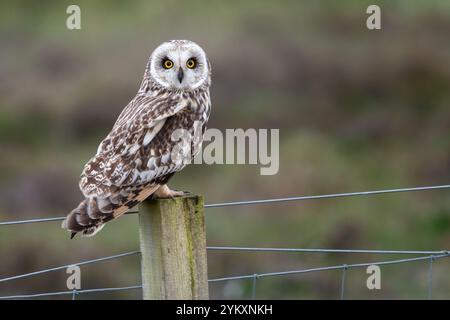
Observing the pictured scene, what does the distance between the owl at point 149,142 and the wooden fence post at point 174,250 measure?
0.54m

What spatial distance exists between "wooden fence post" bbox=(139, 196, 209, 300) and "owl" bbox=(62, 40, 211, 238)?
545 mm

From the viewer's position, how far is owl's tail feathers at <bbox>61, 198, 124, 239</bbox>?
669cm

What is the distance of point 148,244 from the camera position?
6375mm

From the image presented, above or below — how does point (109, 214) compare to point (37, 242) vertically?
above

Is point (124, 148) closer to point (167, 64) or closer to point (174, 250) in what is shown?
point (167, 64)

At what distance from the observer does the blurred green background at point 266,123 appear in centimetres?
1561

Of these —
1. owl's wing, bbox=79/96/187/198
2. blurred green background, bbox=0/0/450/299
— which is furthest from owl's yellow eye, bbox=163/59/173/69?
blurred green background, bbox=0/0/450/299

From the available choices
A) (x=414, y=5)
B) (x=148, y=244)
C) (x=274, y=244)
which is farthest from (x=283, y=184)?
(x=148, y=244)

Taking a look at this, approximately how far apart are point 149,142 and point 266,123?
1331cm

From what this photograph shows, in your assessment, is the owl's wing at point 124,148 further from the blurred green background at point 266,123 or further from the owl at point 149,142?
the blurred green background at point 266,123

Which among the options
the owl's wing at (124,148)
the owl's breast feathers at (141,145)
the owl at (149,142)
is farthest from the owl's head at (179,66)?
the owl's wing at (124,148)

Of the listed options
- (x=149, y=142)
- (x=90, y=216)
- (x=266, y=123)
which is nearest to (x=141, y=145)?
(x=149, y=142)

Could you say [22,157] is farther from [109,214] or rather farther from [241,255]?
[109,214]
